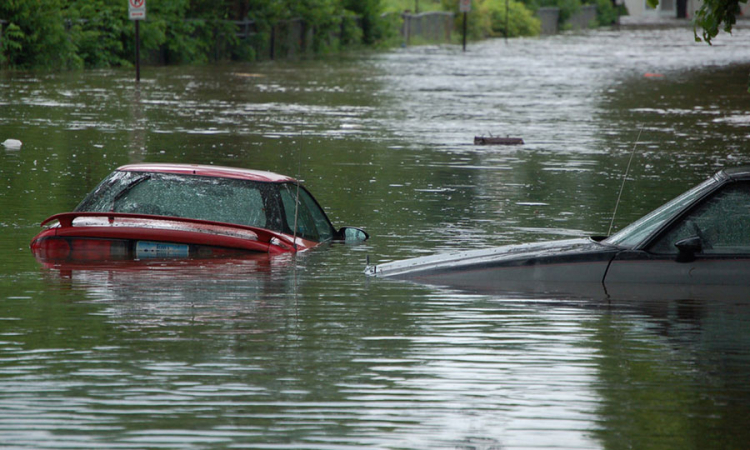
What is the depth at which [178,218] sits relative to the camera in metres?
9.98

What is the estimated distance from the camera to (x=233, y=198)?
34.6 feet

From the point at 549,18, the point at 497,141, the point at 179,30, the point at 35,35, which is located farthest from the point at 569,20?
the point at 497,141

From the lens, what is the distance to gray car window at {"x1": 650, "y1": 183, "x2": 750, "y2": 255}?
8133 millimetres

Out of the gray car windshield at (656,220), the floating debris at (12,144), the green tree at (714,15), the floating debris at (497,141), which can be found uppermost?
the green tree at (714,15)

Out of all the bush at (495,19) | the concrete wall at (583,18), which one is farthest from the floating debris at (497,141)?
the concrete wall at (583,18)

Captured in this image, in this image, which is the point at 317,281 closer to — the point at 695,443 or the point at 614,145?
the point at 695,443

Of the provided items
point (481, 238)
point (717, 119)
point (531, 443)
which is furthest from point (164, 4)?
point (531, 443)

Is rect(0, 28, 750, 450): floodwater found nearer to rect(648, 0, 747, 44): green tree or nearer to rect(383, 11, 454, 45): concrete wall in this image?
rect(648, 0, 747, 44): green tree

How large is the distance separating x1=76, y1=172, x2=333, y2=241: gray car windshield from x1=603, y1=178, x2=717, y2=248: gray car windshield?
2.88 metres

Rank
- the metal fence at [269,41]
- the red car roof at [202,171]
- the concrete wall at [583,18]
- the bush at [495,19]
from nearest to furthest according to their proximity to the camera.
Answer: the red car roof at [202,171], the metal fence at [269,41], the bush at [495,19], the concrete wall at [583,18]

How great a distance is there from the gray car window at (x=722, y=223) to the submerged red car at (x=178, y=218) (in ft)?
10.1

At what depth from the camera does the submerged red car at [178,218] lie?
9875 mm

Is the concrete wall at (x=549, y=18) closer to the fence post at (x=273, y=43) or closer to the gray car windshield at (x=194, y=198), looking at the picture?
the fence post at (x=273, y=43)

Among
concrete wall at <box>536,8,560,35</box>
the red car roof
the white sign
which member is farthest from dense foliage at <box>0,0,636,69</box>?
the red car roof
